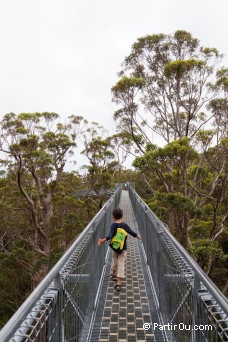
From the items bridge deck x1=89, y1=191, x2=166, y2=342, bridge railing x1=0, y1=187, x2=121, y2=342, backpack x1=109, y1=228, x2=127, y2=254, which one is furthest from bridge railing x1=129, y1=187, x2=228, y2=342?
bridge railing x1=0, y1=187, x2=121, y2=342

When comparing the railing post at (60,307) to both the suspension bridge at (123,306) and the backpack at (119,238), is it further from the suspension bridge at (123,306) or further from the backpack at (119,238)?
the backpack at (119,238)

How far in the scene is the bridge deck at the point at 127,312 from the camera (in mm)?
3869

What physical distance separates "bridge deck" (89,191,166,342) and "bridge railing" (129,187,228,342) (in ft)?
0.80

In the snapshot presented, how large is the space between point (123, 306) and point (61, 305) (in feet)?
8.13

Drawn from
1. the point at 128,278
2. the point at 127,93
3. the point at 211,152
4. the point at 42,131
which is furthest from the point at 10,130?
the point at 128,278

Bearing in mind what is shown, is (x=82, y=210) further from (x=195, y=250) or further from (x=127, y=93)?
(x=195, y=250)

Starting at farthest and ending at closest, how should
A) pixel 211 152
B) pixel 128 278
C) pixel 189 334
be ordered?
1. pixel 211 152
2. pixel 128 278
3. pixel 189 334

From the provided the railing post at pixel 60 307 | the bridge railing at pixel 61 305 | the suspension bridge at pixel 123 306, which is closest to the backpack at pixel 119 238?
the suspension bridge at pixel 123 306

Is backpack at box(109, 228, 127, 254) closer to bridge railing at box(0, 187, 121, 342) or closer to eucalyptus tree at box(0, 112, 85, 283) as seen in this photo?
bridge railing at box(0, 187, 121, 342)

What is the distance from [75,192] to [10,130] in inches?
374

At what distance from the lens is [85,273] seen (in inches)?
149

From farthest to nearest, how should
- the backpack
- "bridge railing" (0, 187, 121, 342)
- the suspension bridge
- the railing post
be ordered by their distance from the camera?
the backpack
the railing post
the suspension bridge
"bridge railing" (0, 187, 121, 342)

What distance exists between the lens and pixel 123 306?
15.5 feet

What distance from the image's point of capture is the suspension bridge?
1873 mm
